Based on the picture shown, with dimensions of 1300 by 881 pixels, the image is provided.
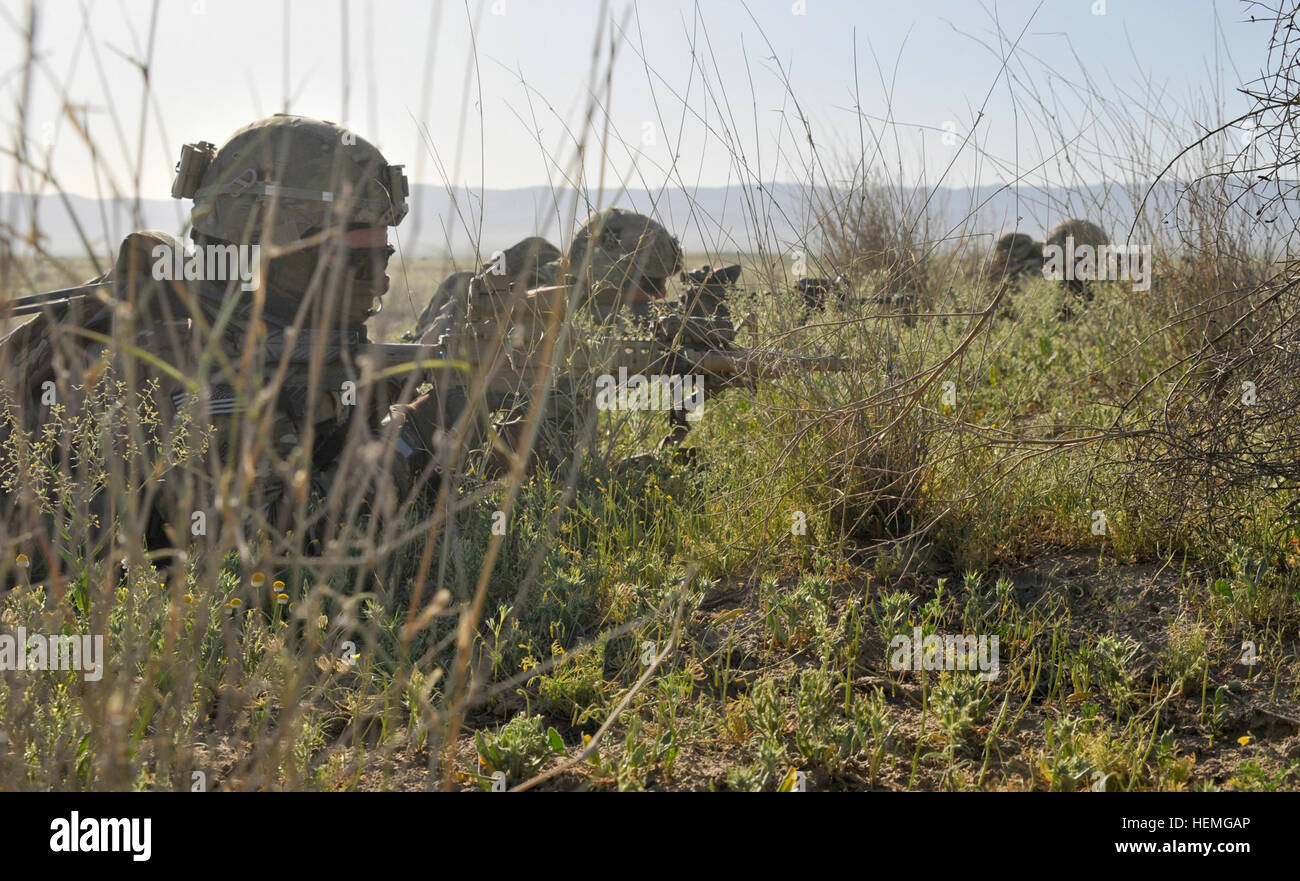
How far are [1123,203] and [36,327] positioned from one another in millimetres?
5303

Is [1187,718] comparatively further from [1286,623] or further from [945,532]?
[945,532]

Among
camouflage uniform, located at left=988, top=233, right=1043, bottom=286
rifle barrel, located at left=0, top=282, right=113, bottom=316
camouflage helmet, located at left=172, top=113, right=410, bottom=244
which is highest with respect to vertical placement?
camouflage uniform, located at left=988, top=233, right=1043, bottom=286

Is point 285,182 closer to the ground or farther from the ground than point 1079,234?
closer to the ground

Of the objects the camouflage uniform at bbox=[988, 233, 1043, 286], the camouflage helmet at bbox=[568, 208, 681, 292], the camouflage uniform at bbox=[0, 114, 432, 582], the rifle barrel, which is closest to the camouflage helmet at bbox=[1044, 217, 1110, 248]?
the camouflage uniform at bbox=[988, 233, 1043, 286]

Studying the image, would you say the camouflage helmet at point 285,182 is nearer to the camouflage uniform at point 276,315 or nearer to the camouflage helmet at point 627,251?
the camouflage uniform at point 276,315

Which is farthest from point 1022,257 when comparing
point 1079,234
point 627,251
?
point 627,251

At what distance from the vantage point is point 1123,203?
5.63 metres

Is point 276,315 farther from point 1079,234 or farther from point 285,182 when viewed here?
point 1079,234

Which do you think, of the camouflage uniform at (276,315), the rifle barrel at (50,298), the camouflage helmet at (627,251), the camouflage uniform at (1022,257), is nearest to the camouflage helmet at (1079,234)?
the camouflage uniform at (1022,257)

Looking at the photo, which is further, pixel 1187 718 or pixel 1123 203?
pixel 1123 203

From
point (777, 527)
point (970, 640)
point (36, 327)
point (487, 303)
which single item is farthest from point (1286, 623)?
point (36, 327)

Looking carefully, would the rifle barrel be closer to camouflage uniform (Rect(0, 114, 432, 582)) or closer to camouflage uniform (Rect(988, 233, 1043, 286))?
camouflage uniform (Rect(0, 114, 432, 582))

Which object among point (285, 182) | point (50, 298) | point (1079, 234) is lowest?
point (50, 298)
